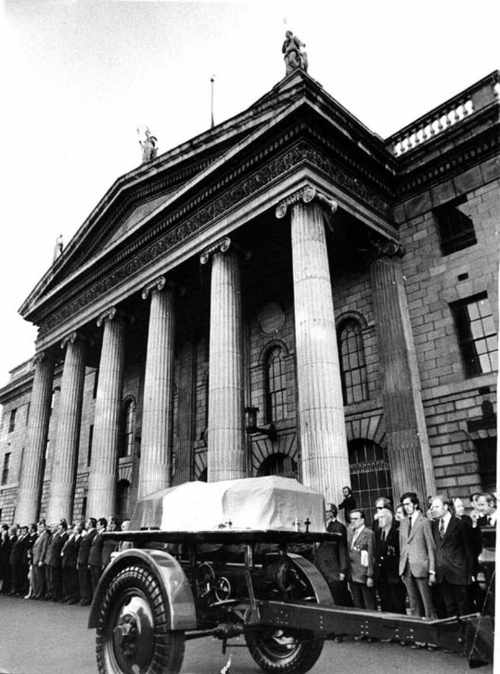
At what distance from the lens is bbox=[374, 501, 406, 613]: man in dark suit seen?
7965 millimetres

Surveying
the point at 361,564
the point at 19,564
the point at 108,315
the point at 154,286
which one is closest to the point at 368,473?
the point at 361,564

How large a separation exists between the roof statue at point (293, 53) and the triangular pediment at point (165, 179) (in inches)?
33.1

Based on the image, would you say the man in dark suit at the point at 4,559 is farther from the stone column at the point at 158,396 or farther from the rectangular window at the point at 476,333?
the rectangular window at the point at 476,333

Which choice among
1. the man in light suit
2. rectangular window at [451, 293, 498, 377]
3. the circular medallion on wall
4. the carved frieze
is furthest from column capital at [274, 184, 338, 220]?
the man in light suit

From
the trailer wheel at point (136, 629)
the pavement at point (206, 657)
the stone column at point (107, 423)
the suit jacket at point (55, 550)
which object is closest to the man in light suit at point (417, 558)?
the pavement at point (206, 657)

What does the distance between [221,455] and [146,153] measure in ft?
47.6

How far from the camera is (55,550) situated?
13906 mm

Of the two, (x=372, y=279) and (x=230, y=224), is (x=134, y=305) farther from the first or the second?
(x=372, y=279)

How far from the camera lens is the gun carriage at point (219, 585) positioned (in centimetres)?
467

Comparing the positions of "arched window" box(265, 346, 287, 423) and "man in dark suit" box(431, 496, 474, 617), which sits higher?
"arched window" box(265, 346, 287, 423)

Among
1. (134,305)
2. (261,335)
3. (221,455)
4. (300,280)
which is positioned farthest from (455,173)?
(134,305)

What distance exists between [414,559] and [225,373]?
27.3 ft

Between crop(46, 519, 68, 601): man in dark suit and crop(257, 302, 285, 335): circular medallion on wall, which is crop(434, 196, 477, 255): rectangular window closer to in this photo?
crop(257, 302, 285, 335): circular medallion on wall

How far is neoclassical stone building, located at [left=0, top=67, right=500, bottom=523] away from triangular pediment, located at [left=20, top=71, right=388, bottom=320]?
7 cm
